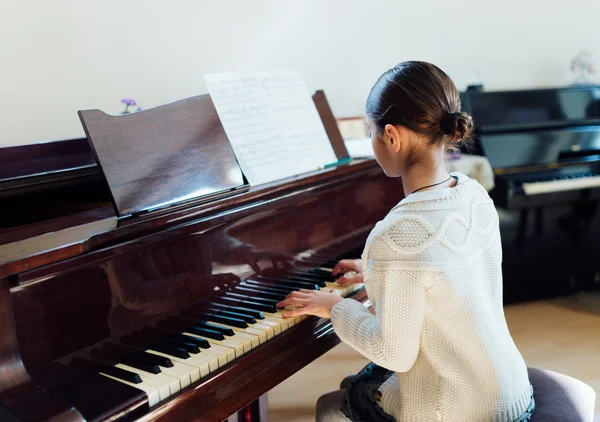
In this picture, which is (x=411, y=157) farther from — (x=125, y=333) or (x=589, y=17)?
(x=589, y=17)

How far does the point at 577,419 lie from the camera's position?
1.34m

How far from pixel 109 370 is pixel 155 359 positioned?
0.10 metres

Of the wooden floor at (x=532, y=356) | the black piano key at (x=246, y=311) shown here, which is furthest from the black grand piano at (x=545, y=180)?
the black piano key at (x=246, y=311)

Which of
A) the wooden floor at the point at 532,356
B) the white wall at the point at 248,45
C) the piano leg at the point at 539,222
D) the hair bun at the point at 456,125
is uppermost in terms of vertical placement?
the white wall at the point at 248,45

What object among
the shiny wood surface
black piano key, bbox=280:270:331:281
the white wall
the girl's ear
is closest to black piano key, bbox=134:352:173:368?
black piano key, bbox=280:270:331:281

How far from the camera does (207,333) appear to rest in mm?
1386

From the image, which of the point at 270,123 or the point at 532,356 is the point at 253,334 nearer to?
the point at 270,123

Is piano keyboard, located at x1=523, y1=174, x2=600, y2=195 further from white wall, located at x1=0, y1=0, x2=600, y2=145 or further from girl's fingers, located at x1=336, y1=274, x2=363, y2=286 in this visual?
girl's fingers, located at x1=336, y1=274, x2=363, y2=286

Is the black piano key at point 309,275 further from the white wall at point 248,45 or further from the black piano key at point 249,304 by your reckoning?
the white wall at point 248,45

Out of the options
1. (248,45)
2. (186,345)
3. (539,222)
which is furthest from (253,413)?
(539,222)

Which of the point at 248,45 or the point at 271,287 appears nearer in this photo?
the point at 271,287

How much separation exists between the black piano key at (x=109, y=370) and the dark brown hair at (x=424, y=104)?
2.55 ft

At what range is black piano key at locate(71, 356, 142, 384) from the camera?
1166 mm

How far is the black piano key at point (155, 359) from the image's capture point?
4.05 feet
